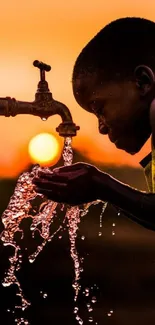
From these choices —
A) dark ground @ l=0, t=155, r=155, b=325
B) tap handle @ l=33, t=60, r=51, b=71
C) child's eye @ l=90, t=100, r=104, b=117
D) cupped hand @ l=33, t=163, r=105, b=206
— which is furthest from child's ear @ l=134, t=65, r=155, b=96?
dark ground @ l=0, t=155, r=155, b=325

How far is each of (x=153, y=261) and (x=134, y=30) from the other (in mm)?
10831

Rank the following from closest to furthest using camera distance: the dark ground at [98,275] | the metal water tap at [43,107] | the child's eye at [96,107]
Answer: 1. the child's eye at [96,107]
2. the metal water tap at [43,107]
3. the dark ground at [98,275]

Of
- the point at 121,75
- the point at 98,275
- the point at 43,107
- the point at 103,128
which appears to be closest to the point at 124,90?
the point at 121,75

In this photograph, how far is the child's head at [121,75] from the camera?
4227 millimetres

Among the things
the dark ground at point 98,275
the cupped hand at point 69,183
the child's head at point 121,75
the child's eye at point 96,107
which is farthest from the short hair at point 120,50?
the dark ground at point 98,275

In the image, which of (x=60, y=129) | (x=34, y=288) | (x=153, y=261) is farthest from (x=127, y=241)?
(x=60, y=129)

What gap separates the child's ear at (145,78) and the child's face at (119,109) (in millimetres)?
28

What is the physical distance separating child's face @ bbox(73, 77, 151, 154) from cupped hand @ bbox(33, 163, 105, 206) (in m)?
0.32

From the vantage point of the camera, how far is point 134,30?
4.25 m

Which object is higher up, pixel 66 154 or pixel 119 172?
pixel 119 172

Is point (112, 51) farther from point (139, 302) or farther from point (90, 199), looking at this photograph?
point (139, 302)

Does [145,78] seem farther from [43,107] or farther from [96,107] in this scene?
[43,107]

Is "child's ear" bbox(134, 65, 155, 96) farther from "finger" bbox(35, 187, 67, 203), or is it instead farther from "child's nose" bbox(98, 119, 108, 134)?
"finger" bbox(35, 187, 67, 203)

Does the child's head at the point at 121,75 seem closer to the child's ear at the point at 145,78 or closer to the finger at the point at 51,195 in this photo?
the child's ear at the point at 145,78
